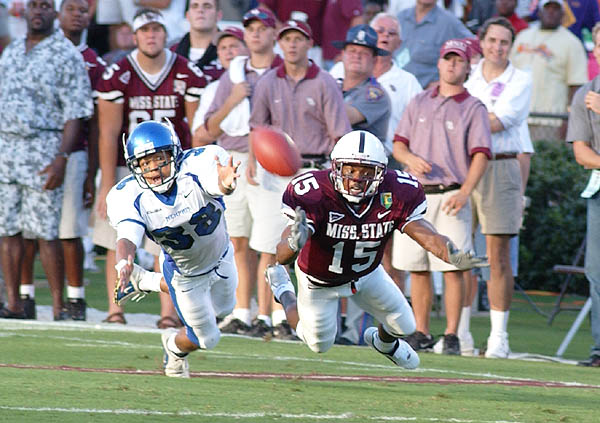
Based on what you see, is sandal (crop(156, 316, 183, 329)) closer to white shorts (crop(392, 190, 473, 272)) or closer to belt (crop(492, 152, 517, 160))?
white shorts (crop(392, 190, 473, 272))

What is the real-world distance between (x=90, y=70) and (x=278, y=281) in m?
3.72

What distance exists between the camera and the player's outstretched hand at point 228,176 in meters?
6.84

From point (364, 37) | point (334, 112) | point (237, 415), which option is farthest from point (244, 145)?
point (237, 415)

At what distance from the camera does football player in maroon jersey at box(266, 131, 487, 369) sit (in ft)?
23.6

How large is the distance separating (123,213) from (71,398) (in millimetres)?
1270

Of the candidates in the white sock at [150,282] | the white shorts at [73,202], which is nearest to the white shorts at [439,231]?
the white sock at [150,282]

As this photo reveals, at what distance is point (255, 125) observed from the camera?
392 inches

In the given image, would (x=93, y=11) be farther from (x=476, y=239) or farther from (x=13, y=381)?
(x=13, y=381)

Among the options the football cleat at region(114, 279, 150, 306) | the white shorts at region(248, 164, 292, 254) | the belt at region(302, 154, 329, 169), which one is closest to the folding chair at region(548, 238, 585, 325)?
the belt at region(302, 154, 329, 169)

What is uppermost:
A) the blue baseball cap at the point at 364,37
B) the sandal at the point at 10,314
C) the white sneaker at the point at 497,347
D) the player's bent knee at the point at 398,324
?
the blue baseball cap at the point at 364,37

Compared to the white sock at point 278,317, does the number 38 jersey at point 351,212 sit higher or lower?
higher

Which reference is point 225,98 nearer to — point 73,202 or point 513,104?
point 73,202

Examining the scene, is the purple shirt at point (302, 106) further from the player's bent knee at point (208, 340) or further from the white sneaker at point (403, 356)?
the player's bent knee at point (208, 340)

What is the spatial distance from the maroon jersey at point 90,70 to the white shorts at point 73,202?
0.10 meters
